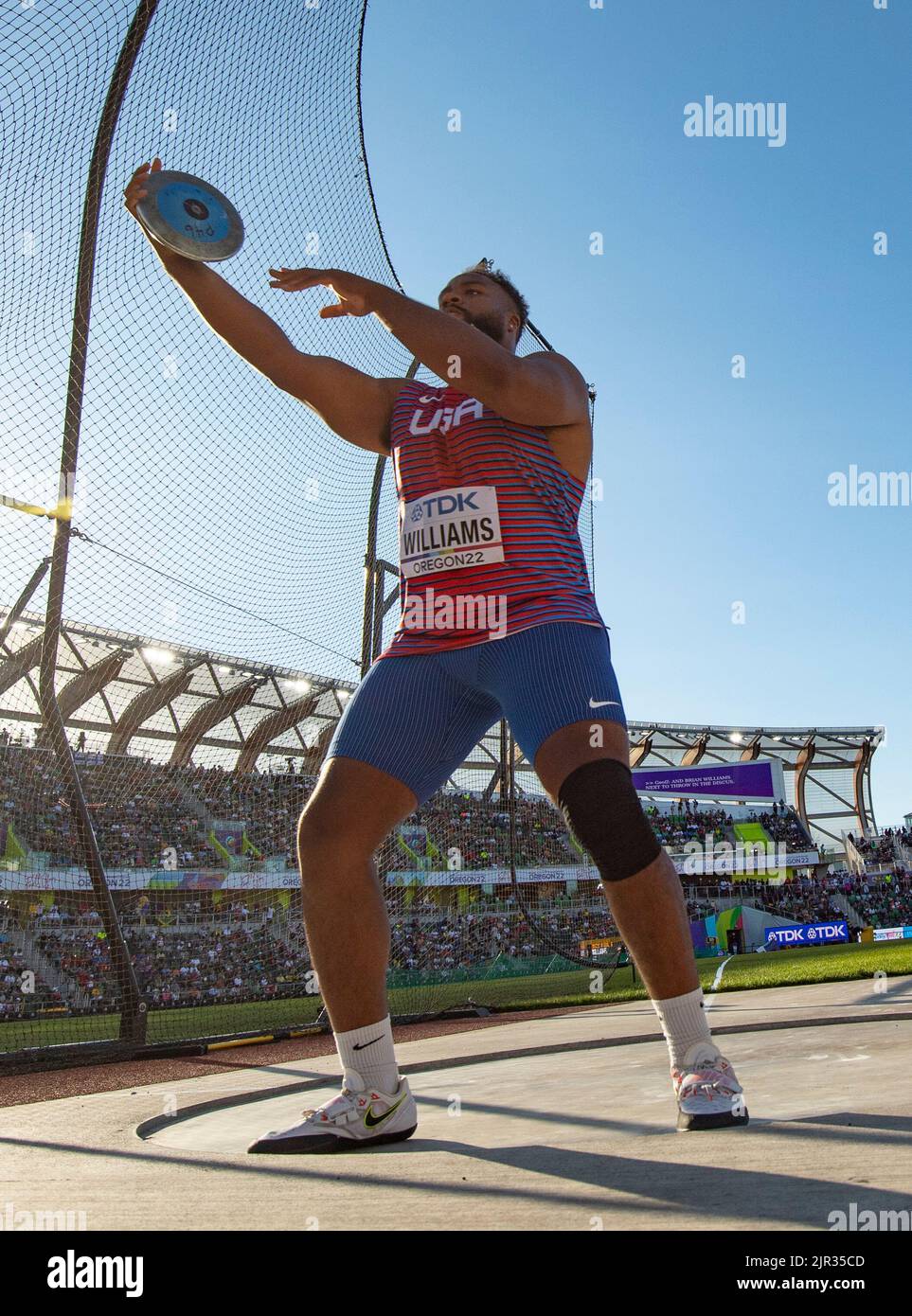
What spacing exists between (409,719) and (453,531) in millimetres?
475

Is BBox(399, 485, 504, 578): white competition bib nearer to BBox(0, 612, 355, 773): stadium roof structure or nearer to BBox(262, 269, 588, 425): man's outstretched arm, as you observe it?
BBox(262, 269, 588, 425): man's outstretched arm

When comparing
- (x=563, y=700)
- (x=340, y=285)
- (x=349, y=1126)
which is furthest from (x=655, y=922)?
(x=340, y=285)

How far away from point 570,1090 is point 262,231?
472 cm

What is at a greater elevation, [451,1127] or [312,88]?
[312,88]

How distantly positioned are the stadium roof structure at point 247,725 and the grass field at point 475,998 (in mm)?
2526

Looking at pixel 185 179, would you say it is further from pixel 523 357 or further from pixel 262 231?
pixel 262 231

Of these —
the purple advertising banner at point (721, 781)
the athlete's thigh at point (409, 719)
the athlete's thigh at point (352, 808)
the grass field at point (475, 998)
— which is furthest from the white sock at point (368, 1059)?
the purple advertising banner at point (721, 781)

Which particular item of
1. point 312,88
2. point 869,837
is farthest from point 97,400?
point 869,837

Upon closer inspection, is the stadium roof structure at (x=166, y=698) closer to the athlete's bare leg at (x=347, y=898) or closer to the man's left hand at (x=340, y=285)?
the man's left hand at (x=340, y=285)

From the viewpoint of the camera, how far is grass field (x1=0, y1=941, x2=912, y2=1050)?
8781 millimetres

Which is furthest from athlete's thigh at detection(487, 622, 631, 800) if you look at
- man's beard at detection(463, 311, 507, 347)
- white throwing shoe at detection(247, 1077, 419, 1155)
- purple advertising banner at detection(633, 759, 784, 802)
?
purple advertising banner at detection(633, 759, 784, 802)

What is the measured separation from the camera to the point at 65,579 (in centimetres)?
601

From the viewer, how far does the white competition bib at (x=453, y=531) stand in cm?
249

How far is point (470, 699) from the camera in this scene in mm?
2562
